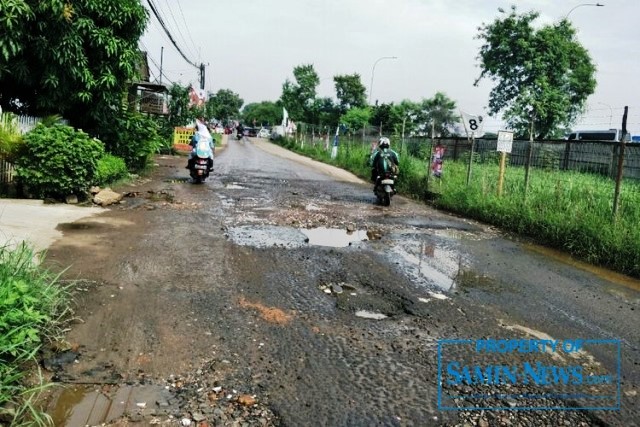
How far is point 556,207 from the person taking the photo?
916 cm

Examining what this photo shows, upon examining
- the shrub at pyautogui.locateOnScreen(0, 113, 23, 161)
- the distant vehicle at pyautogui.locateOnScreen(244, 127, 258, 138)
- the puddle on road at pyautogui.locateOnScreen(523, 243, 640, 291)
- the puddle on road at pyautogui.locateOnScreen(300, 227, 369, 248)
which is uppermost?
the distant vehicle at pyautogui.locateOnScreen(244, 127, 258, 138)

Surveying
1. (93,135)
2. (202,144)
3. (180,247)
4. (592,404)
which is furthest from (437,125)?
(592,404)

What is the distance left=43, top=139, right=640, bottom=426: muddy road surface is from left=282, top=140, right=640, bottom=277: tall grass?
0.64m

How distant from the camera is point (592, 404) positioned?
316cm

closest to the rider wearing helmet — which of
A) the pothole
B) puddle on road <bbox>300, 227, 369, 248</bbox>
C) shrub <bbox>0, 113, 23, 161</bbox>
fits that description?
puddle on road <bbox>300, 227, 369, 248</bbox>

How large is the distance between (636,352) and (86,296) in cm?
452

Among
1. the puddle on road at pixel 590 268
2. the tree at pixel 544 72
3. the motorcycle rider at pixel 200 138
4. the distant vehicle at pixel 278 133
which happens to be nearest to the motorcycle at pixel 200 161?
Result: the motorcycle rider at pixel 200 138

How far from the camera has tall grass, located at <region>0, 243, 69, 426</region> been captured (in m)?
2.68

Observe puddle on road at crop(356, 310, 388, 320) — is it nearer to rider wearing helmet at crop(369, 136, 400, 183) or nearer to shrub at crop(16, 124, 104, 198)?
shrub at crop(16, 124, 104, 198)

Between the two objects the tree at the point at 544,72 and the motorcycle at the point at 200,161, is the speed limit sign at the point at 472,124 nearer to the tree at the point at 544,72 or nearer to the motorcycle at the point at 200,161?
the motorcycle at the point at 200,161

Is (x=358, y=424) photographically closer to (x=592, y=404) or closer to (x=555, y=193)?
(x=592, y=404)

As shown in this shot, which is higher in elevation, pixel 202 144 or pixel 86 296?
pixel 202 144

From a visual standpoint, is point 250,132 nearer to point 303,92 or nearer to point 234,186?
point 303,92

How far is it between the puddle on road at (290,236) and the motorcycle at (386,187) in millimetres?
3451
